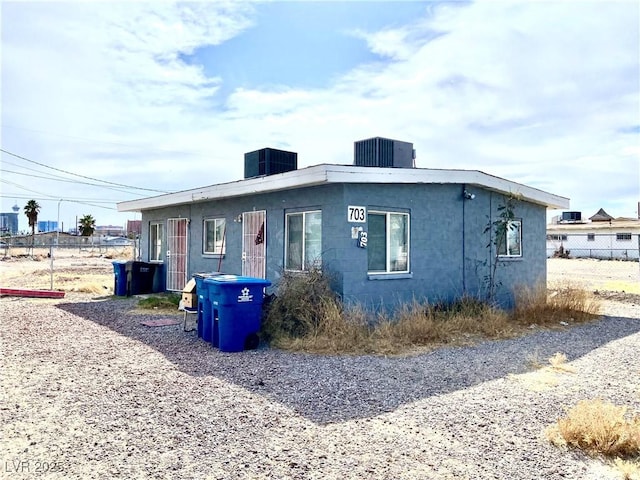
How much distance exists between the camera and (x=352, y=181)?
850 cm

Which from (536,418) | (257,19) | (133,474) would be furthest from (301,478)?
(257,19)

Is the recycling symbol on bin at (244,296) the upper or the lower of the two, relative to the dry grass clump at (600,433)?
upper

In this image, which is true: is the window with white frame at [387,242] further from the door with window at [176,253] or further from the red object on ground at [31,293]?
the red object on ground at [31,293]

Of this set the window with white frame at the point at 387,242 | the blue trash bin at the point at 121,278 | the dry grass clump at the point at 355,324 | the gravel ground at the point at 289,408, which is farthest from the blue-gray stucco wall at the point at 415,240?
the blue trash bin at the point at 121,278

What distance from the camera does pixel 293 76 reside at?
11.1 metres

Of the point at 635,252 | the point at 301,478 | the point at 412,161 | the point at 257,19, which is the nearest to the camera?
the point at 301,478

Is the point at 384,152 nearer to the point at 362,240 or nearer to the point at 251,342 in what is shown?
the point at 362,240

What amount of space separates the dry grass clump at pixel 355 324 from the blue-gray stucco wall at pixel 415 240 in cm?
44

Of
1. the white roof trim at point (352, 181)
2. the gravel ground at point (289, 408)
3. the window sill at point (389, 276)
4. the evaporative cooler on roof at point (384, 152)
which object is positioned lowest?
the gravel ground at point (289, 408)

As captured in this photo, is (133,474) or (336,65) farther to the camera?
(336,65)

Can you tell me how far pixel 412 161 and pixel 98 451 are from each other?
31.0 ft

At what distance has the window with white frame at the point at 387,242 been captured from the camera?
30.2 feet

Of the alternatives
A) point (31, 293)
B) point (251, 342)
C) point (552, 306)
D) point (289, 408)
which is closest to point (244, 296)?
point (251, 342)

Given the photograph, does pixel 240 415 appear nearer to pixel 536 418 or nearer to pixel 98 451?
pixel 98 451
